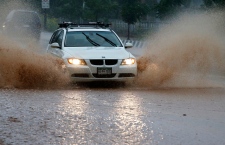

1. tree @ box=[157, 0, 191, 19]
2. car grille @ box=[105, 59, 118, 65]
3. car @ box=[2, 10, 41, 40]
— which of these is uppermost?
car grille @ box=[105, 59, 118, 65]

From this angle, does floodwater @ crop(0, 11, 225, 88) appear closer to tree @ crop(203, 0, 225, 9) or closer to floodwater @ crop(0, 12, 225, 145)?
floodwater @ crop(0, 12, 225, 145)

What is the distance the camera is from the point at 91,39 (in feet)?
53.4

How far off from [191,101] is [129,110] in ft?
6.30

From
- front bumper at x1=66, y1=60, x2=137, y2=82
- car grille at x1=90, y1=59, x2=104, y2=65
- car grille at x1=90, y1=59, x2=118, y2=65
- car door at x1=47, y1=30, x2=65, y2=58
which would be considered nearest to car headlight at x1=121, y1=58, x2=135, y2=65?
front bumper at x1=66, y1=60, x2=137, y2=82

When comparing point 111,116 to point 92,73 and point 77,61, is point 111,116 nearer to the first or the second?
point 92,73

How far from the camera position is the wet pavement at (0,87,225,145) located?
871 cm

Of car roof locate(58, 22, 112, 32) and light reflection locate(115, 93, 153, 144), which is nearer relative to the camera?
light reflection locate(115, 93, 153, 144)

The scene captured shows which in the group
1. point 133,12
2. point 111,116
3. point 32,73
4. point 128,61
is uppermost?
point 111,116

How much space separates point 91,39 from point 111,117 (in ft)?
20.3

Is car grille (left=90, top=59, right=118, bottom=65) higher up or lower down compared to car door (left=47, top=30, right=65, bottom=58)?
higher up

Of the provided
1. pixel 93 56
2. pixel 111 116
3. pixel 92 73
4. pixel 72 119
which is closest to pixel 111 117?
pixel 111 116

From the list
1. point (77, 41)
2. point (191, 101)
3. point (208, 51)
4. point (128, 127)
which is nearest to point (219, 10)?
point (208, 51)

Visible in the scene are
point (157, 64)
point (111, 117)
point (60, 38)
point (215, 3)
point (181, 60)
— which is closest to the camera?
point (111, 117)

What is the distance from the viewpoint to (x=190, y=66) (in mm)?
16781
